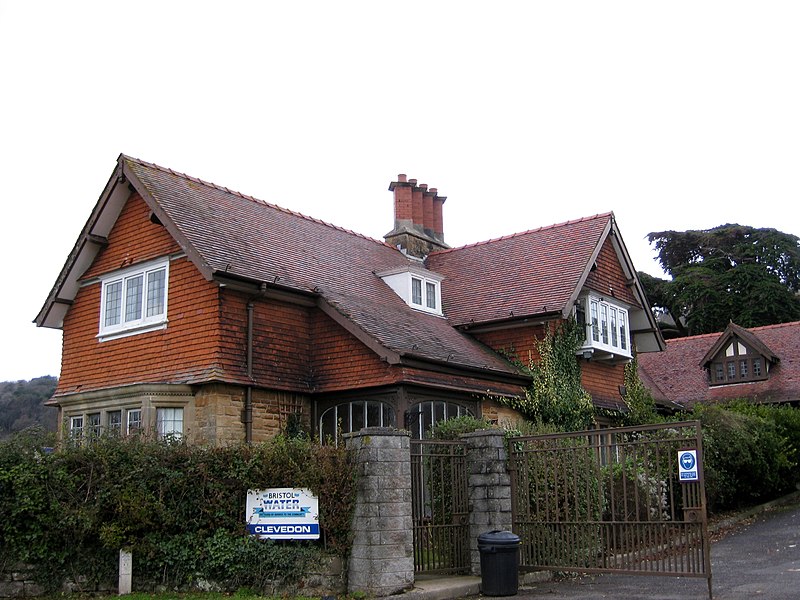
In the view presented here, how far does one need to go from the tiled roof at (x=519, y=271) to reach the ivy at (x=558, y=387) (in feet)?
3.44

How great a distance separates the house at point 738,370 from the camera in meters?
34.0

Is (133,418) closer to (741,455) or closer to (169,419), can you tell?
(169,419)

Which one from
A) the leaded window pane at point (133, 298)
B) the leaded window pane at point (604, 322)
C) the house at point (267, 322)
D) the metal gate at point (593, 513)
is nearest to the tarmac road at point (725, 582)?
the metal gate at point (593, 513)

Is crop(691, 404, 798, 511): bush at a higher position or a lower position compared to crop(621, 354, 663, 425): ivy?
lower

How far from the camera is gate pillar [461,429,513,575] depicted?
47.3ft

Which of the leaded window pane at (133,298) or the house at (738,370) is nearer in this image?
the leaded window pane at (133,298)

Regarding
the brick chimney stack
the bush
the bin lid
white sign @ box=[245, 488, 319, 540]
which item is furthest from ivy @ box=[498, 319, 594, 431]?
white sign @ box=[245, 488, 319, 540]

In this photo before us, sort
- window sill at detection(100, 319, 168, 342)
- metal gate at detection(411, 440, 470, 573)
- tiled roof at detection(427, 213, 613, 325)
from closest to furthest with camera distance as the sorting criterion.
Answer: metal gate at detection(411, 440, 470, 573) → window sill at detection(100, 319, 168, 342) → tiled roof at detection(427, 213, 613, 325)

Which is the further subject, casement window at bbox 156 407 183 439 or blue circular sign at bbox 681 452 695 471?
casement window at bbox 156 407 183 439

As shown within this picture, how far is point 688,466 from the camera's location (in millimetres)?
12422

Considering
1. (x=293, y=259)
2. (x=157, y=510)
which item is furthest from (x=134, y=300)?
(x=157, y=510)

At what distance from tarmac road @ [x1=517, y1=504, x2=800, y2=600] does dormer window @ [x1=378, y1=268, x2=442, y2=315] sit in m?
9.71

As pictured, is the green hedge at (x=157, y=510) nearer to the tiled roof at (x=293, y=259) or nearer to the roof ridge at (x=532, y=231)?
the tiled roof at (x=293, y=259)

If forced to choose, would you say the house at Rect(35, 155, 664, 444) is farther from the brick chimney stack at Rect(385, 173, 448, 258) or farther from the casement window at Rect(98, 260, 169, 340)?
the brick chimney stack at Rect(385, 173, 448, 258)
